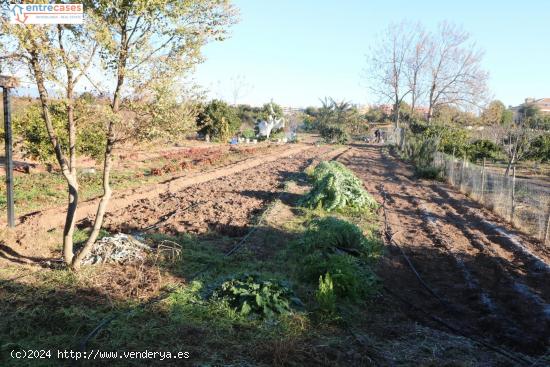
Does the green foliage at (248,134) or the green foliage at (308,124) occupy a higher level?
the green foliage at (308,124)

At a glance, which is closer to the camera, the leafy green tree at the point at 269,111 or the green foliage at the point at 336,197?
the green foliage at the point at 336,197

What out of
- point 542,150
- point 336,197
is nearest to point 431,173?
point 542,150

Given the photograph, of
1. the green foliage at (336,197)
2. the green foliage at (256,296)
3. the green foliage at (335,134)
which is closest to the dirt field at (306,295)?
the green foliage at (256,296)

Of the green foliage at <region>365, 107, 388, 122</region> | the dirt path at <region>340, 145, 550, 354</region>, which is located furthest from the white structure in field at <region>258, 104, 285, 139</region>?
the green foliage at <region>365, 107, 388, 122</region>

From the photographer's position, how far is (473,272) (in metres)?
7.30

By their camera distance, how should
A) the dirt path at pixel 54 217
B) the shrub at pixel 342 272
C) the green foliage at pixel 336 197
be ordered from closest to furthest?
the shrub at pixel 342 272, the dirt path at pixel 54 217, the green foliage at pixel 336 197

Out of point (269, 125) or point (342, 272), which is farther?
point (269, 125)

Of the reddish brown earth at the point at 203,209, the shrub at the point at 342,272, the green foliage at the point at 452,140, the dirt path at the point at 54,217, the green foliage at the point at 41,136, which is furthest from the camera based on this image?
the green foliage at the point at 452,140

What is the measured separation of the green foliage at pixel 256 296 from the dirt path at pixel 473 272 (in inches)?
67.9

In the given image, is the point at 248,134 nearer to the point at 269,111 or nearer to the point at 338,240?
the point at 269,111

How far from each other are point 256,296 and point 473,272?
4069 mm

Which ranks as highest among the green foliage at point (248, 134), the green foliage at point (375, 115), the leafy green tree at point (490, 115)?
the green foliage at point (375, 115)

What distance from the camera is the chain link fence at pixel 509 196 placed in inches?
400

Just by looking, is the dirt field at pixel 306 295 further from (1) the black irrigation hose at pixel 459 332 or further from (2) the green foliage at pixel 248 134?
(2) the green foliage at pixel 248 134
